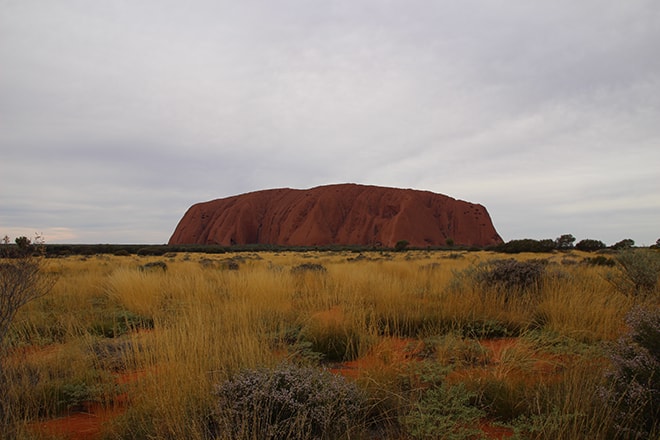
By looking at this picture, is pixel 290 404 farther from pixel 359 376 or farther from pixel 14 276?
pixel 14 276

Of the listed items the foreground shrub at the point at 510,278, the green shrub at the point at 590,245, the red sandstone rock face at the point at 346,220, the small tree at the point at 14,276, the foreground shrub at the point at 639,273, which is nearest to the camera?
the small tree at the point at 14,276

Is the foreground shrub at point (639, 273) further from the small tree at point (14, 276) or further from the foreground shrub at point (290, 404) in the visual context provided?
the small tree at point (14, 276)

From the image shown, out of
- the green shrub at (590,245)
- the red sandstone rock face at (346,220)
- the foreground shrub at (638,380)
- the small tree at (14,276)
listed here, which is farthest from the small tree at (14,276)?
the red sandstone rock face at (346,220)

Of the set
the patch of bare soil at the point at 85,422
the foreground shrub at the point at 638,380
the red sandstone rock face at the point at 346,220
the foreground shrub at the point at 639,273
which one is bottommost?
the patch of bare soil at the point at 85,422

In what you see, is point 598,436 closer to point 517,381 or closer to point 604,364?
point 517,381

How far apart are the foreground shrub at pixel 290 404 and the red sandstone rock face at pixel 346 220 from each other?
80.2m

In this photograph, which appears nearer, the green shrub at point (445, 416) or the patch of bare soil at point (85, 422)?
the green shrub at point (445, 416)

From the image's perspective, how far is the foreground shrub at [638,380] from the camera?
2.38 metres

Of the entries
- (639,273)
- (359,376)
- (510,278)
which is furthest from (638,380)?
(639,273)

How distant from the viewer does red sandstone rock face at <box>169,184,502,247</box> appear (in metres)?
88.6

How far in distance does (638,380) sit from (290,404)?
2.39m

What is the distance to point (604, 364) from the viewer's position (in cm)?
340

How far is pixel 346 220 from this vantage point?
9575 cm

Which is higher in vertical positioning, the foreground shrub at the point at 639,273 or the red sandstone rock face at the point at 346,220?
the red sandstone rock face at the point at 346,220
